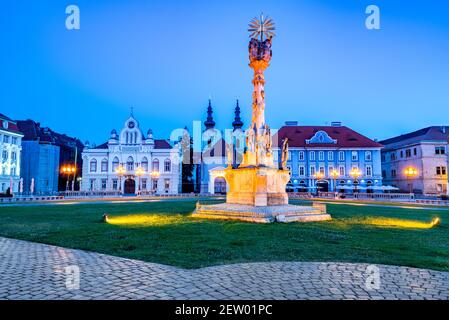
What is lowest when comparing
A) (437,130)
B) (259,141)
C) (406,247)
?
(406,247)

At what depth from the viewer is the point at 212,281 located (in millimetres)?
5773

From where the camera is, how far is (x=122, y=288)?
538 centimetres

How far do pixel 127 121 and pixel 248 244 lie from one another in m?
60.3

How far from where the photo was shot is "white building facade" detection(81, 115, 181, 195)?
6438 centimetres

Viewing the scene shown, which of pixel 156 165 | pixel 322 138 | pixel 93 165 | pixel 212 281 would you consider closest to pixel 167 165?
pixel 156 165

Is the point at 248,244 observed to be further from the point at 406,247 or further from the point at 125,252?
the point at 406,247

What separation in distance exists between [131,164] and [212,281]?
61902mm

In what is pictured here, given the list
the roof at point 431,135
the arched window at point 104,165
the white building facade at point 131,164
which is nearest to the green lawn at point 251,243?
the white building facade at point 131,164

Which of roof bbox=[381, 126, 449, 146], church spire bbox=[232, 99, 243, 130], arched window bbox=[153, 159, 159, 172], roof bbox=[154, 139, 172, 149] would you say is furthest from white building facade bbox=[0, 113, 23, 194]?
roof bbox=[381, 126, 449, 146]

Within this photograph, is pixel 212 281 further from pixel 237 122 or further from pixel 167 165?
pixel 237 122

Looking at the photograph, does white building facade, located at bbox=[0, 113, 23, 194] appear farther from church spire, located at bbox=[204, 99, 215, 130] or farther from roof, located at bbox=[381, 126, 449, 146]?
roof, located at bbox=[381, 126, 449, 146]

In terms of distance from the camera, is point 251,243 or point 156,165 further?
point 156,165
